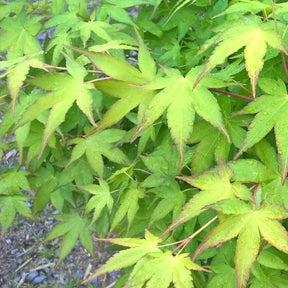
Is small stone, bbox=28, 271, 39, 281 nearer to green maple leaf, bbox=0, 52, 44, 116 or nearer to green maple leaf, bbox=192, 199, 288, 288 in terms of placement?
green maple leaf, bbox=0, 52, 44, 116

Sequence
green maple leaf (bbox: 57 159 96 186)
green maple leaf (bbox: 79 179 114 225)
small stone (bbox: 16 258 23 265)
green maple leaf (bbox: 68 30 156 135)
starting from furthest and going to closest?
small stone (bbox: 16 258 23 265) → green maple leaf (bbox: 57 159 96 186) → green maple leaf (bbox: 79 179 114 225) → green maple leaf (bbox: 68 30 156 135)

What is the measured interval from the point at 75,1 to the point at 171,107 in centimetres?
69

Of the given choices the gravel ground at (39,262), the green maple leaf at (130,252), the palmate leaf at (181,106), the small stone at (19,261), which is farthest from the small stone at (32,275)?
the palmate leaf at (181,106)

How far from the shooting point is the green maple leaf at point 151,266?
35.9 inches

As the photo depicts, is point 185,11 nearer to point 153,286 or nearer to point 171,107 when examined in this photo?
point 171,107

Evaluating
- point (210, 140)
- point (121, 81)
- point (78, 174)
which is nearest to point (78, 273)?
point (78, 174)

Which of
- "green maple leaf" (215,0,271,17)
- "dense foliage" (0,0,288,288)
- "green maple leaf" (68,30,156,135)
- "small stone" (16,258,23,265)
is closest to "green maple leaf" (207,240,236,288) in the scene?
"dense foliage" (0,0,288,288)

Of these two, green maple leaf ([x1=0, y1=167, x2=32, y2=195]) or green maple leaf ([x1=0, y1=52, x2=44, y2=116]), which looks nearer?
green maple leaf ([x1=0, y1=52, x2=44, y2=116])

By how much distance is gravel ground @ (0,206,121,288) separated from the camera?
3.00m

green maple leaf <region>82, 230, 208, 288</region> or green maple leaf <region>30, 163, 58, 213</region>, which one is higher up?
green maple leaf <region>82, 230, 208, 288</region>

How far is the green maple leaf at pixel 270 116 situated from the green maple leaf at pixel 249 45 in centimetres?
13

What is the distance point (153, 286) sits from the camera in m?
0.90

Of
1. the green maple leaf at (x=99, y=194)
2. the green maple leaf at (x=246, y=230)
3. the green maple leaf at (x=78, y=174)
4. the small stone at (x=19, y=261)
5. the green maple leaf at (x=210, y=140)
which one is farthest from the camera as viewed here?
the small stone at (x=19, y=261)

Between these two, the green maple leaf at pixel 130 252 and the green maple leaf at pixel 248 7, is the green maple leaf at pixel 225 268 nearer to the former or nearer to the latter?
the green maple leaf at pixel 130 252
